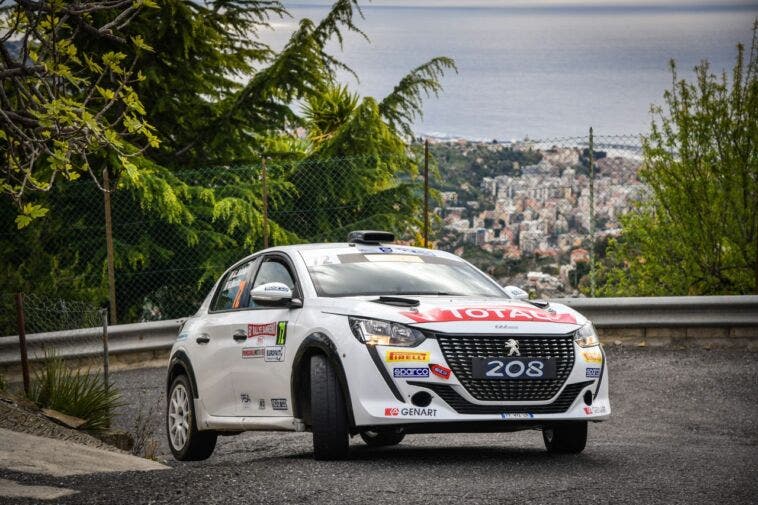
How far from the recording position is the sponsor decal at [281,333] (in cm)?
911

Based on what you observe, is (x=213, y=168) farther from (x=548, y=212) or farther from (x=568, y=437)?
(x=568, y=437)

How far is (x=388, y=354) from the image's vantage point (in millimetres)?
8242

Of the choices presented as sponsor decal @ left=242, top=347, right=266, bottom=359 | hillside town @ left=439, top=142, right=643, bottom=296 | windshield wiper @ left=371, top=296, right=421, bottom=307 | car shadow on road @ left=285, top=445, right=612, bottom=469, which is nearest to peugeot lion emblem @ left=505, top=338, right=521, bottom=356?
windshield wiper @ left=371, top=296, right=421, bottom=307

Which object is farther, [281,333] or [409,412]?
[281,333]

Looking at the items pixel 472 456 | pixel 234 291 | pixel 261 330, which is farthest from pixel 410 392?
pixel 234 291

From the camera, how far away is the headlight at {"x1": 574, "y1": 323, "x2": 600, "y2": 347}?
8.76 meters

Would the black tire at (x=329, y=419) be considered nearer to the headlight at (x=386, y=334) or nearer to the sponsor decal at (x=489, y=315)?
the headlight at (x=386, y=334)

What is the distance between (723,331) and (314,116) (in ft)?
39.3

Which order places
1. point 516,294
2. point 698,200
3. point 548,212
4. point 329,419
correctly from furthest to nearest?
point 698,200
point 548,212
point 516,294
point 329,419

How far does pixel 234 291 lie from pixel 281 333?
4.47 ft

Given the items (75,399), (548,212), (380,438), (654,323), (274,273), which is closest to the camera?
(274,273)

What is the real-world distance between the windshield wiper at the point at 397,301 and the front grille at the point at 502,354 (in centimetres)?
41

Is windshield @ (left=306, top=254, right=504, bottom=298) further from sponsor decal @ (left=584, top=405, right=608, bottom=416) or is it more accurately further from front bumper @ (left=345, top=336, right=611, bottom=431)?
sponsor decal @ (left=584, top=405, right=608, bottom=416)

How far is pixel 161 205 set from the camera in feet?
59.0
